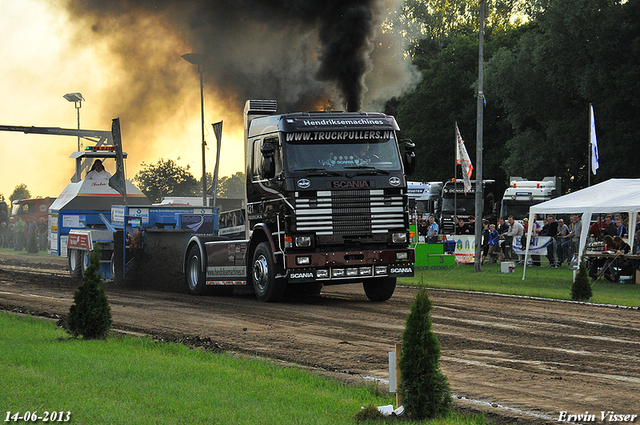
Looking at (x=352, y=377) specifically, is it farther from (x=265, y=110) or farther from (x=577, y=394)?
(x=265, y=110)

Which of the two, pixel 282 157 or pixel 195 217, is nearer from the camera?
pixel 282 157

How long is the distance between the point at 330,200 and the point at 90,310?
18.2 feet

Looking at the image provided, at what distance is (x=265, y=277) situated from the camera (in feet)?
51.5

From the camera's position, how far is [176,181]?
2457 inches

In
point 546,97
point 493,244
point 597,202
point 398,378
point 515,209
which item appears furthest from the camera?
point 546,97

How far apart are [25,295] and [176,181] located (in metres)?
45.3

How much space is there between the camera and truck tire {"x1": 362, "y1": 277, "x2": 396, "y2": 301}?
1614 centimetres

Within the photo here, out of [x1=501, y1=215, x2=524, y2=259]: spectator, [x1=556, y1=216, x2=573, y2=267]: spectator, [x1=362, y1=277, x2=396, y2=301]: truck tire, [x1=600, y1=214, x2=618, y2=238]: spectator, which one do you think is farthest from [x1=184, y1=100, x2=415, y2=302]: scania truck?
[x1=501, y1=215, x2=524, y2=259]: spectator

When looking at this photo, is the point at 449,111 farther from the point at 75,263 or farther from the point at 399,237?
the point at 399,237

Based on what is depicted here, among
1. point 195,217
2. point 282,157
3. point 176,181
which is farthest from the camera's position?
point 176,181

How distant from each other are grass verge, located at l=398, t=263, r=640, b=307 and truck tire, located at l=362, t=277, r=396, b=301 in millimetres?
736

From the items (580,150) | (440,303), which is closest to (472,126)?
(580,150)

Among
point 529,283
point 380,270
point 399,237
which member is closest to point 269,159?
point 399,237

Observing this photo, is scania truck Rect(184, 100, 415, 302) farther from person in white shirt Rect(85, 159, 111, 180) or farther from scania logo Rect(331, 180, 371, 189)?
person in white shirt Rect(85, 159, 111, 180)
